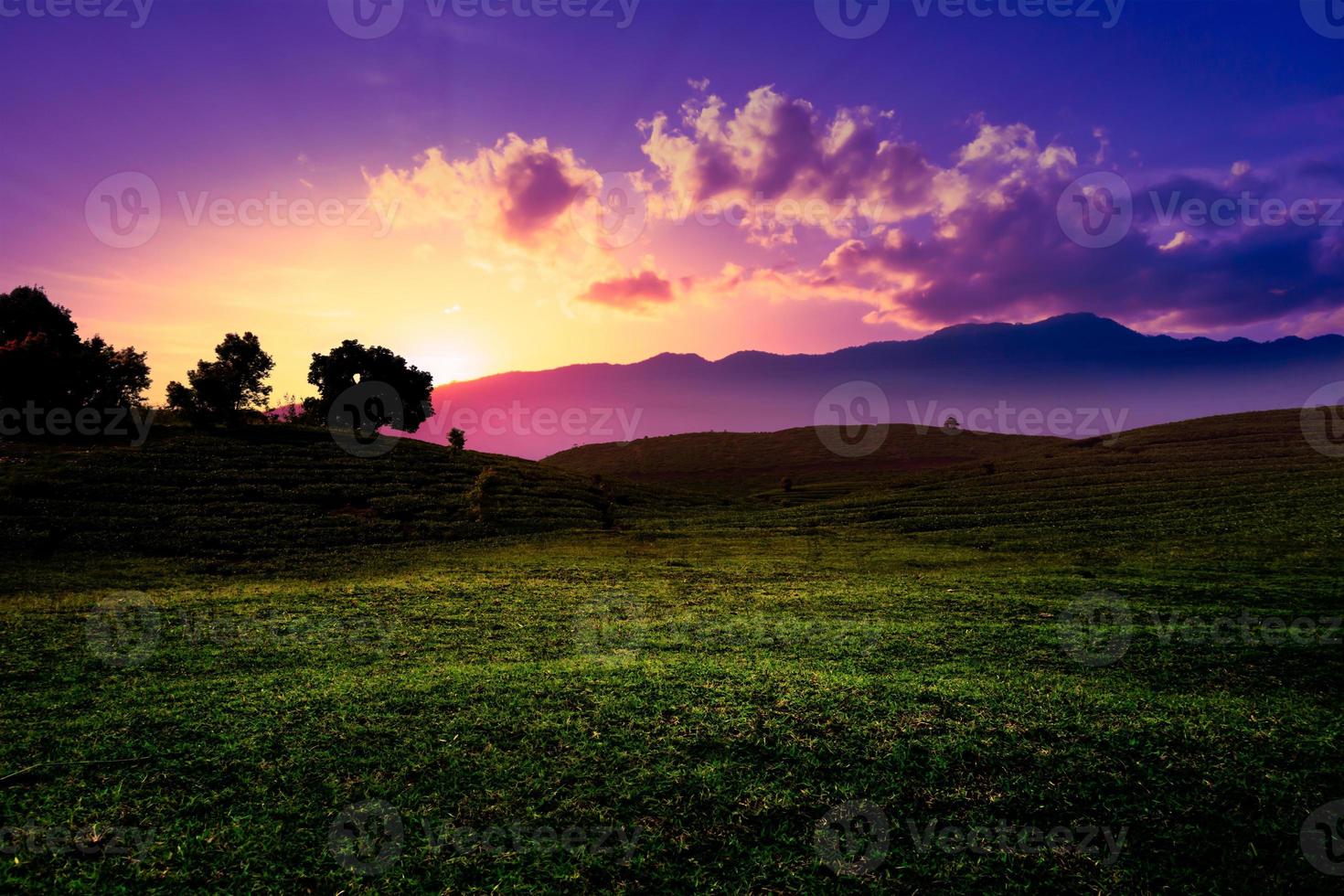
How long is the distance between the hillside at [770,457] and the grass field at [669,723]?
72605 millimetres

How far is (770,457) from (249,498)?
113m

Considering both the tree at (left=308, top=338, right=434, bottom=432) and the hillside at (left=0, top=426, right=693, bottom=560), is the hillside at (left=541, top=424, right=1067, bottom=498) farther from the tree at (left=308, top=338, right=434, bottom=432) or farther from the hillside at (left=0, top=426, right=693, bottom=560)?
the hillside at (left=0, top=426, right=693, bottom=560)

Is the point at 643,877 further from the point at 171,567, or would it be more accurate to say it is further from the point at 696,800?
the point at 171,567

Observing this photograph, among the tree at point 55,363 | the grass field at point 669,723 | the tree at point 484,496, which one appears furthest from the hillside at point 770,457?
the grass field at point 669,723

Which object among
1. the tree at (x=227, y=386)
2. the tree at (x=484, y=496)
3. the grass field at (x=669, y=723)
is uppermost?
the tree at (x=227, y=386)

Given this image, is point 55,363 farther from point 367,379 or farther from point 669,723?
point 669,723

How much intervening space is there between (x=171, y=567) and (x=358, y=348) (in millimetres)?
50581

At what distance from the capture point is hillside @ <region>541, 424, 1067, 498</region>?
116m

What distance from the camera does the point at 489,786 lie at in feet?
30.2

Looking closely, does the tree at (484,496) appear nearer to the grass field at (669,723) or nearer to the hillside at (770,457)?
the grass field at (669,723)

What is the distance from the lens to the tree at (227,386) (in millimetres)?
61406

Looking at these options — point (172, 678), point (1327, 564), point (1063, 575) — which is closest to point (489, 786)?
point (172, 678)

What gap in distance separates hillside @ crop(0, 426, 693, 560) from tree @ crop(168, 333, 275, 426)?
9.81 ft

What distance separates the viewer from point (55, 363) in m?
55.4
